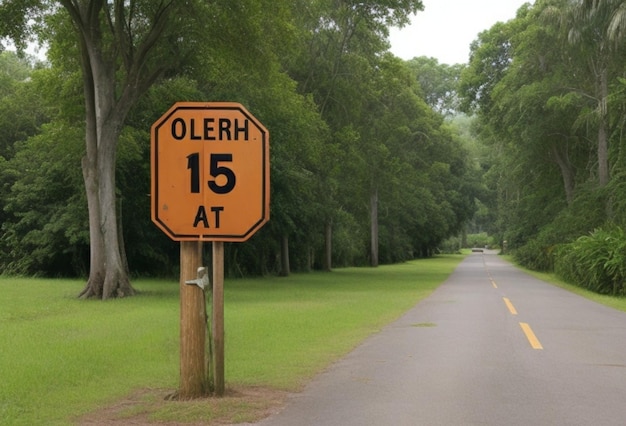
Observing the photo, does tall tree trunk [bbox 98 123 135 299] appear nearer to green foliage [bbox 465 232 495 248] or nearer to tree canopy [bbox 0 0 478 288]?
tree canopy [bbox 0 0 478 288]

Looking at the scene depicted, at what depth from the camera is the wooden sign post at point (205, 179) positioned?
7.27 m

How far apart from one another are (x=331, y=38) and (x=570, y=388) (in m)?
30.6

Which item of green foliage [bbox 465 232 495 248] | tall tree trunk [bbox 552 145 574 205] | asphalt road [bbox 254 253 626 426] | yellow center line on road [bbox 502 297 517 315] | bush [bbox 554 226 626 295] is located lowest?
asphalt road [bbox 254 253 626 426]

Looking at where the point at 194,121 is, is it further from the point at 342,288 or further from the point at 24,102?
the point at 24,102

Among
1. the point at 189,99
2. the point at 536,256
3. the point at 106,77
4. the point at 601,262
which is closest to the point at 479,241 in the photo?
the point at 536,256

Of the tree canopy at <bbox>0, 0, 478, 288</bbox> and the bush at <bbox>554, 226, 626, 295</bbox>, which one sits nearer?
the tree canopy at <bbox>0, 0, 478, 288</bbox>

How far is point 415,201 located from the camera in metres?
60.8

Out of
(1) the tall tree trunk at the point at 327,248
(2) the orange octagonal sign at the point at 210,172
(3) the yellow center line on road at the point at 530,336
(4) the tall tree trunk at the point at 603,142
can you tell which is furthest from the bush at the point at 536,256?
(2) the orange octagonal sign at the point at 210,172

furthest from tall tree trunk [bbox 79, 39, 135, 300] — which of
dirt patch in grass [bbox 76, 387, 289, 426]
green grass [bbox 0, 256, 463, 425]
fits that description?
dirt patch in grass [bbox 76, 387, 289, 426]

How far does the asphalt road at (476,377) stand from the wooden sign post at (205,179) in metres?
1.58

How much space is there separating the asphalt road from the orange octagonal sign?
201cm

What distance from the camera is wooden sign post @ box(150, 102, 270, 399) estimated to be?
23.9 ft

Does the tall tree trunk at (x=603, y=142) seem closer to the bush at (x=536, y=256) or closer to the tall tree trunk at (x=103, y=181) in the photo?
the bush at (x=536, y=256)

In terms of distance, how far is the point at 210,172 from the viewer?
23.9ft
